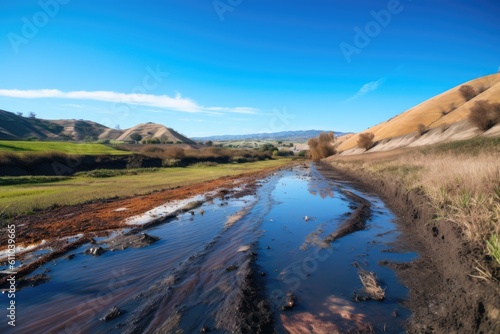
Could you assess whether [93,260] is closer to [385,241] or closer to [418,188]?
[385,241]

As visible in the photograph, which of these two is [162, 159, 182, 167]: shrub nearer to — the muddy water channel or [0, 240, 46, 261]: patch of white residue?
the muddy water channel

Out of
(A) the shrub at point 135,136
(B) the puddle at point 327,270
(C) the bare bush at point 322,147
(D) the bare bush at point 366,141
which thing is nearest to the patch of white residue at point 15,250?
(B) the puddle at point 327,270

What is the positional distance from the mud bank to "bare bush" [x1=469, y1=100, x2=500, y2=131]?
3219 centimetres

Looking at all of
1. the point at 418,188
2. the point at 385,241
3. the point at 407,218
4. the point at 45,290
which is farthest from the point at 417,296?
the point at 418,188

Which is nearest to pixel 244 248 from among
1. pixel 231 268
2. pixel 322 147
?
pixel 231 268

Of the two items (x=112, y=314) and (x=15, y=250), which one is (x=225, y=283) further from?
(x=15, y=250)

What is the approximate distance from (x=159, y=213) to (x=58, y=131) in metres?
165

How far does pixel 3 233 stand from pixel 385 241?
1518 cm

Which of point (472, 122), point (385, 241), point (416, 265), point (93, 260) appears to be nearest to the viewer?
point (416, 265)

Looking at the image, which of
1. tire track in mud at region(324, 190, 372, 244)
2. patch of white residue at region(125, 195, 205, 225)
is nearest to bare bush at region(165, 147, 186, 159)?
patch of white residue at region(125, 195, 205, 225)

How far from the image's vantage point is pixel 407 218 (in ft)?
42.6

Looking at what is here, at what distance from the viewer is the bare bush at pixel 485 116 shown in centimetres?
3347

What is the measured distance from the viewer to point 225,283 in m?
6.98

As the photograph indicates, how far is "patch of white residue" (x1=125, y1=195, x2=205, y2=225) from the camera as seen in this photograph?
1311 cm
